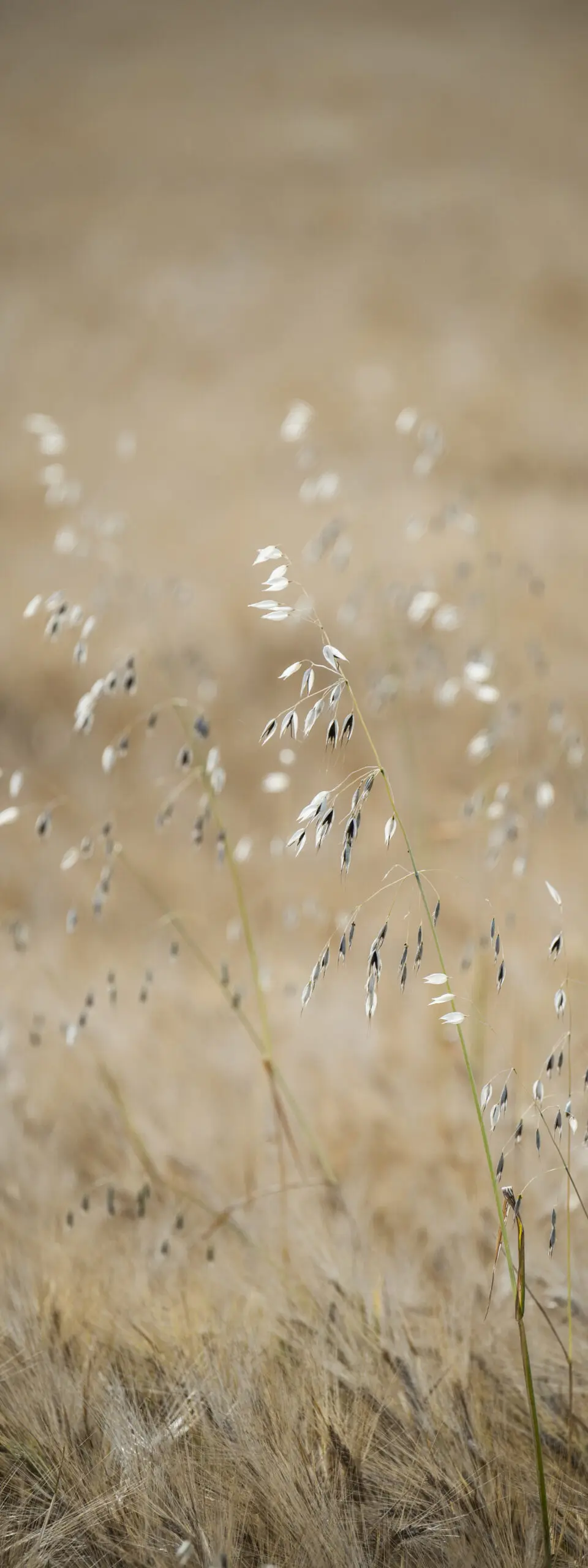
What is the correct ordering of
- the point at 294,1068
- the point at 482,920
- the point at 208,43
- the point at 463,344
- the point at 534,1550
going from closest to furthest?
the point at 534,1550 < the point at 294,1068 < the point at 482,920 < the point at 463,344 < the point at 208,43

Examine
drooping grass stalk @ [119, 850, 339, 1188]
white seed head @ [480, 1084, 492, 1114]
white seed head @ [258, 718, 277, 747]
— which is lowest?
drooping grass stalk @ [119, 850, 339, 1188]

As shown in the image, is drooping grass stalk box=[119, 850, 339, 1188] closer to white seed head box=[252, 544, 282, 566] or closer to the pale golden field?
the pale golden field

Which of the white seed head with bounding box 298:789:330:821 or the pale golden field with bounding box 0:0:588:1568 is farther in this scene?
the pale golden field with bounding box 0:0:588:1568

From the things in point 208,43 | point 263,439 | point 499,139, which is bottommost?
point 263,439

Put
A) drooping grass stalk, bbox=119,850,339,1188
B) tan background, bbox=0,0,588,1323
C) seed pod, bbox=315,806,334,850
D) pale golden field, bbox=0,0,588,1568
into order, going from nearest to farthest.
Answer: seed pod, bbox=315,806,334,850
pale golden field, bbox=0,0,588,1568
drooping grass stalk, bbox=119,850,339,1188
tan background, bbox=0,0,588,1323

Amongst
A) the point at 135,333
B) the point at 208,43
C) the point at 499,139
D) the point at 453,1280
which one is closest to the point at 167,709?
the point at 135,333

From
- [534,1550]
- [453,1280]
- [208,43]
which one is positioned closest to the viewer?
[534,1550]

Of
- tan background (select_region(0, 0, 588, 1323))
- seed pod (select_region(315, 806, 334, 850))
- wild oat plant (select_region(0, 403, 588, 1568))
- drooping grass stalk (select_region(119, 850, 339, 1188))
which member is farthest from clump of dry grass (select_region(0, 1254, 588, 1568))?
tan background (select_region(0, 0, 588, 1323))

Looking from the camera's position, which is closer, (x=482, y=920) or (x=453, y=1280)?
(x=453, y=1280)

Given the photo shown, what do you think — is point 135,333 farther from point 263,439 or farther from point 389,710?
point 389,710
